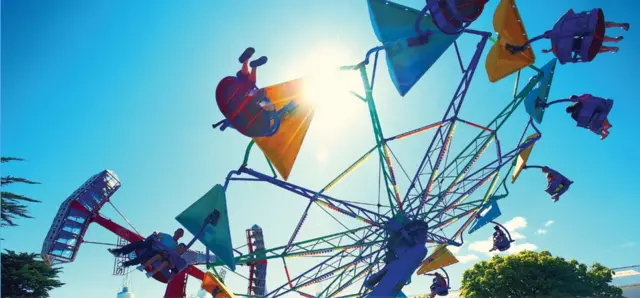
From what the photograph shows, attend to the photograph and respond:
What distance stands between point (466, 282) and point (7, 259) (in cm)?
3609

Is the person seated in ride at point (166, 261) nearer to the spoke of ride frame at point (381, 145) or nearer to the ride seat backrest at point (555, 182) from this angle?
the spoke of ride frame at point (381, 145)

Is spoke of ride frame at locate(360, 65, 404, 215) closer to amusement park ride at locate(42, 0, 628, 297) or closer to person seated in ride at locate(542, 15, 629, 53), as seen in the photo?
amusement park ride at locate(42, 0, 628, 297)

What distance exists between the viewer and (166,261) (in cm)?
1068

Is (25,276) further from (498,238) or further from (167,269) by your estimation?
(498,238)

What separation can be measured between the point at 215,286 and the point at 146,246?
4577mm

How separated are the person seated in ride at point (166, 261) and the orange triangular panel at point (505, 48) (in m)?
11.4

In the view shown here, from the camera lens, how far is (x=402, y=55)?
463 inches

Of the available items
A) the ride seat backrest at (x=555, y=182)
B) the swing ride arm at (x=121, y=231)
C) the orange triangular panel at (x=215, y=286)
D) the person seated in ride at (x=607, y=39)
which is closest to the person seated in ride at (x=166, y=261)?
the orange triangular panel at (x=215, y=286)

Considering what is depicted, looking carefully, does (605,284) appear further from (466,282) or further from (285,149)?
(285,149)

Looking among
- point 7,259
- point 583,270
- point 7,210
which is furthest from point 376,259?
point 7,259

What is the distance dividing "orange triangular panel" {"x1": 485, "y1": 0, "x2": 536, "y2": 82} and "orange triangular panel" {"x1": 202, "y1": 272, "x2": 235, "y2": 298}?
12.3 metres

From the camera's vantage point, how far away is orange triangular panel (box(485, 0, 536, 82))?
11.6 m

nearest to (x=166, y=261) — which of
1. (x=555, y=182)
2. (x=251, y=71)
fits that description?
(x=251, y=71)

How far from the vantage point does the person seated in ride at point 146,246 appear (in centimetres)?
1043
